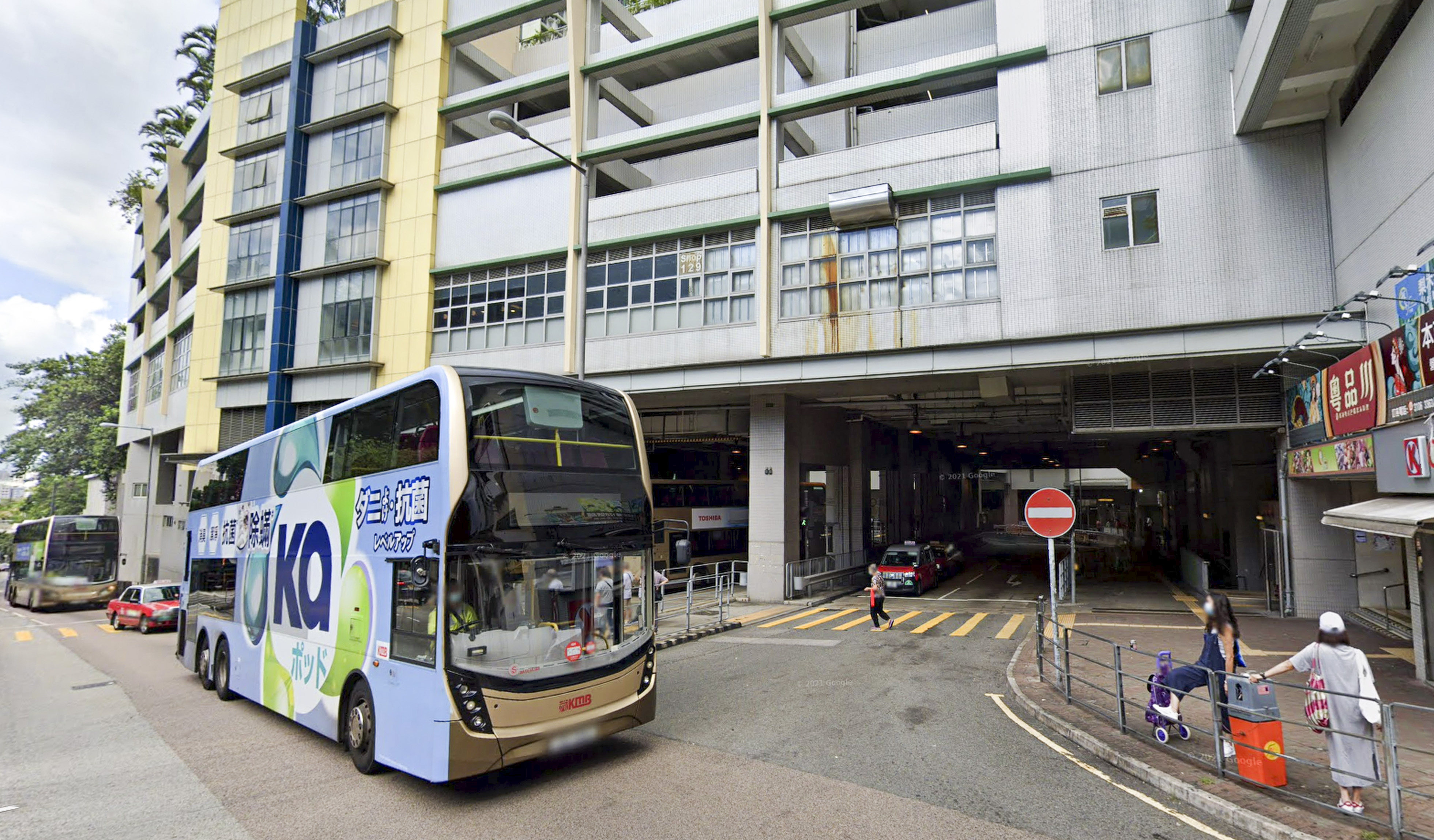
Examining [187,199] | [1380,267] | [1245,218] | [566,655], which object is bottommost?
[566,655]

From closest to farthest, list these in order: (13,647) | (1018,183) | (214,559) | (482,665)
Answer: (482,665) < (214,559) < (1018,183) < (13,647)

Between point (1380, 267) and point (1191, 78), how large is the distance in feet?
21.7

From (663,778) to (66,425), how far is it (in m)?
66.7

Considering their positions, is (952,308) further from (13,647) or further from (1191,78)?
(13,647)

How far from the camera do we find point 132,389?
51.2m

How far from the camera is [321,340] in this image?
3045 cm

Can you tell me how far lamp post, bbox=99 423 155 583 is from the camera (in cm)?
4034

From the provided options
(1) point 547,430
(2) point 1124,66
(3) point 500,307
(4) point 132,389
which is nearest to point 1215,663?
(1) point 547,430

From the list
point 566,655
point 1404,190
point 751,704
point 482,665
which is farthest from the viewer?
point 1404,190

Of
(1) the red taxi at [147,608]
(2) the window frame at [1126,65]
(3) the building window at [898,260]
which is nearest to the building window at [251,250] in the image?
(1) the red taxi at [147,608]

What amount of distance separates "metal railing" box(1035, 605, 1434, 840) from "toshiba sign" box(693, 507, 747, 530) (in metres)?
20.7

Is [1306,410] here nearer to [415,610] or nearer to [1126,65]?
[1126,65]

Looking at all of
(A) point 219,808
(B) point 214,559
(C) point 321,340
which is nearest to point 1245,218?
(A) point 219,808

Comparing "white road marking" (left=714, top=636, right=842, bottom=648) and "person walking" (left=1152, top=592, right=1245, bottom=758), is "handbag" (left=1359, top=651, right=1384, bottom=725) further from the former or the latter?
"white road marking" (left=714, top=636, right=842, bottom=648)
